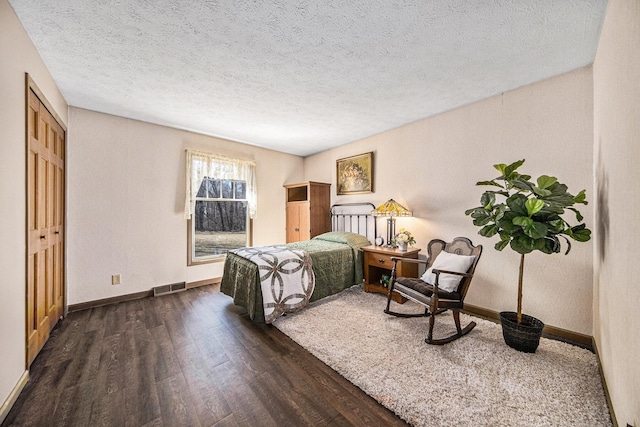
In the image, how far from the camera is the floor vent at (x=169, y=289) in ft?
11.8

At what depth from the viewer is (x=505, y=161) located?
270 cm

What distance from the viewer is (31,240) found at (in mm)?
1969

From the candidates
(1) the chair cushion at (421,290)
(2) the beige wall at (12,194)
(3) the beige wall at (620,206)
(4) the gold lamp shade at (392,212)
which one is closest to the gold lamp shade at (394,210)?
(4) the gold lamp shade at (392,212)

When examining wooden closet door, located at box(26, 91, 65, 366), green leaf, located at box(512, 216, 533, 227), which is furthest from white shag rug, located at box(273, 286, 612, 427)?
wooden closet door, located at box(26, 91, 65, 366)

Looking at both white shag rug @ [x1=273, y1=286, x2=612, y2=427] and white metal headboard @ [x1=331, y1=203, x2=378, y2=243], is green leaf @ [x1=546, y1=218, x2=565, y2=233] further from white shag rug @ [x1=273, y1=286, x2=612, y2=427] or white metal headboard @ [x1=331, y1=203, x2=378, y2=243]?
white metal headboard @ [x1=331, y1=203, x2=378, y2=243]

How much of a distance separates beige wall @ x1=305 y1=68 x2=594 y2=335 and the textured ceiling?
0.79 ft

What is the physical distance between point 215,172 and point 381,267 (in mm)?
3136

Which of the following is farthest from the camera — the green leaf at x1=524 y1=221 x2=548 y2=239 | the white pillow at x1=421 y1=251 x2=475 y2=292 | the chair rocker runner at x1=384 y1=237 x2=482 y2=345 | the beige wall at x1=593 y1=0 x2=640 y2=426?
the white pillow at x1=421 y1=251 x2=475 y2=292

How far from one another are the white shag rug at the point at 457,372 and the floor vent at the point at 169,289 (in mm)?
2000

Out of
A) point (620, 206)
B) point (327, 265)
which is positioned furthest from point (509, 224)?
point (327, 265)

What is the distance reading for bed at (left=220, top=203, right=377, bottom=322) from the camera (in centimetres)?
278

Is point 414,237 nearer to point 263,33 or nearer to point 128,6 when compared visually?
point 263,33

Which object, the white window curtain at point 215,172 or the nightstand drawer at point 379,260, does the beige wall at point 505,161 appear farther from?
the white window curtain at point 215,172

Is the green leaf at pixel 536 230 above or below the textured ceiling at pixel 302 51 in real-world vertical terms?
below
